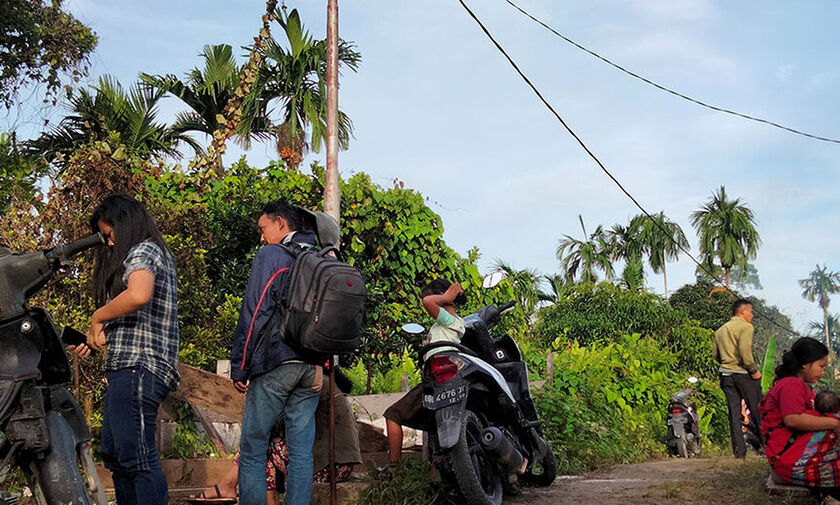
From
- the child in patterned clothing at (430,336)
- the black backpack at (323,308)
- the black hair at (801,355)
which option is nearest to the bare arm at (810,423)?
the black hair at (801,355)

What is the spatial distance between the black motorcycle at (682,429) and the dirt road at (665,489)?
2497 millimetres

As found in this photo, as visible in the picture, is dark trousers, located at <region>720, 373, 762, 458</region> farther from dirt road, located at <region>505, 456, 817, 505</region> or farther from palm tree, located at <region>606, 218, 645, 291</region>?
palm tree, located at <region>606, 218, 645, 291</region>

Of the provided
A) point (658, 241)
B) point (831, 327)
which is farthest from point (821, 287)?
point (658, 241)

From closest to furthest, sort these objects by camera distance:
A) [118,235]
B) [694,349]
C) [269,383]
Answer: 1. [118,235]
2. [269,383]
3. [694,349]

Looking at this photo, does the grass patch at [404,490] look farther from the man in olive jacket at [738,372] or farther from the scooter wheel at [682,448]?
the scooter wheel at [682,448]

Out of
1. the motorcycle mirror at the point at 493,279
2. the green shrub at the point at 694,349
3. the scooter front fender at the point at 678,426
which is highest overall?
the green shrub at the point at 694,349

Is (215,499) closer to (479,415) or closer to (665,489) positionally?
(479,415)

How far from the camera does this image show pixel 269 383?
13.3 feet

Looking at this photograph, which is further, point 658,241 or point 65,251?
point 658,241

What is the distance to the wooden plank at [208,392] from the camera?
17.0 ft

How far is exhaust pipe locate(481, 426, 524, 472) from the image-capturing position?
5.19m

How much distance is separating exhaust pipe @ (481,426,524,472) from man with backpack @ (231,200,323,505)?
4.57ft

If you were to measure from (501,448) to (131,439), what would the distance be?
2432 mm

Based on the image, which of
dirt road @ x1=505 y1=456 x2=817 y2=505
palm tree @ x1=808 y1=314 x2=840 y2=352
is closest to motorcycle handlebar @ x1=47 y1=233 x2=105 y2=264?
dirt road @ x1=505 y1=456 x2=817 y2=505
